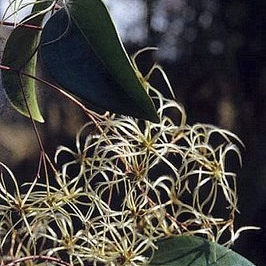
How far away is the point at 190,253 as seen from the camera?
372 mm

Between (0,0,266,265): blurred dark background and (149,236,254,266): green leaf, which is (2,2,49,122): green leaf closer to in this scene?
(149,236,254,266): green leaf

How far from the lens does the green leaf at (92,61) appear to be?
302mm

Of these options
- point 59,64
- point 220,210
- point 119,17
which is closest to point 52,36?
point 59,64

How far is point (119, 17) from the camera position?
916 millimetres

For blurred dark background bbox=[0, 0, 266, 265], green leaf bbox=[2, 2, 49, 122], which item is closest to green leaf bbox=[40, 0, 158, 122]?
green leaf bbox=[2, 2, 49, 122]

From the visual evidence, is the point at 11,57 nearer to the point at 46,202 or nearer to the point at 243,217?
the point at 46,202

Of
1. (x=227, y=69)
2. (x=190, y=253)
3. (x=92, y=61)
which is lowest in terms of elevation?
(x=227, y=69)

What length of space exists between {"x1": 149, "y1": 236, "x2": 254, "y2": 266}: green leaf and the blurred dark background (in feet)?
2.49

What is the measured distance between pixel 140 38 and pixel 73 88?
0.77 m

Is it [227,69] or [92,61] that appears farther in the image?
[227,69]

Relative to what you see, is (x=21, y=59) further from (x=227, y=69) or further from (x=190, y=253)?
(x=227, y=69)

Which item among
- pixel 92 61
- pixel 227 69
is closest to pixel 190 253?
pixel 92 61

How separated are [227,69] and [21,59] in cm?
92

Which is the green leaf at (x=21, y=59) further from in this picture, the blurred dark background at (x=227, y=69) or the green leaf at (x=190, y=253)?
the blurred dark background at (x=227, y=69)
